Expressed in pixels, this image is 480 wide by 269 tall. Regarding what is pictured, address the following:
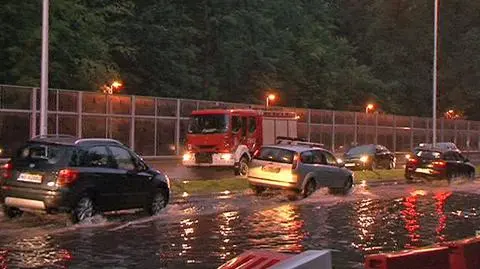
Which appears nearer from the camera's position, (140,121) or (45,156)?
(45,156)

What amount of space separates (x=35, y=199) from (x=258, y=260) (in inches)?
396

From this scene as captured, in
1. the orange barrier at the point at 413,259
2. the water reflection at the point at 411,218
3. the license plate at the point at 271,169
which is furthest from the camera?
the license plate at the point at 271,169

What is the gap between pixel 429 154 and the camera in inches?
1330

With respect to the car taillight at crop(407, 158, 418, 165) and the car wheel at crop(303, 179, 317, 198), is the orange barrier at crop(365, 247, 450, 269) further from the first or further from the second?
the car taillight at crop(407, 158, 418, 165)

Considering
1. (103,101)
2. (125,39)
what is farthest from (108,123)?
(125,39)

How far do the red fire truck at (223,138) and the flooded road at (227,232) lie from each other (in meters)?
8.10

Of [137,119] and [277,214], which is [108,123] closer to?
[137,119]

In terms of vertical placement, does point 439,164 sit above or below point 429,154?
below

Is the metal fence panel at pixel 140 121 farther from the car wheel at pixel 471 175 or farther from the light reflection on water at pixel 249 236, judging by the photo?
the light reflection on water at pixel 249 236

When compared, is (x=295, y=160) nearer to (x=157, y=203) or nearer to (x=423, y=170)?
(x=157, y=203)

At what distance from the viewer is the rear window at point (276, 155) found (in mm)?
23438

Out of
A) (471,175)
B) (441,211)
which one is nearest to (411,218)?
(441,211)

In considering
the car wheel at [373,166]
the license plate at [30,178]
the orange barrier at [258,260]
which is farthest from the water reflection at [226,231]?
the car wheel at [373,166]

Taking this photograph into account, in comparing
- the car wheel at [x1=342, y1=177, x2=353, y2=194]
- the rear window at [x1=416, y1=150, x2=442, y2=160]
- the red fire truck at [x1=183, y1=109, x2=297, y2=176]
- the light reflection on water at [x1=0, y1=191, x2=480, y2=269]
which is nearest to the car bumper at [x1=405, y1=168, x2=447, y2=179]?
the rear window at [x1=416, y1=150, x2=442, y2=160]
